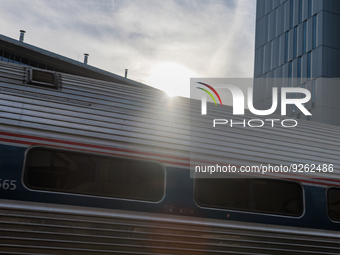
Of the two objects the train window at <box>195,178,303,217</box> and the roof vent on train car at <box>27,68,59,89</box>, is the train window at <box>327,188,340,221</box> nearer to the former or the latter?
the train window at <box>195,178,303,217</box>

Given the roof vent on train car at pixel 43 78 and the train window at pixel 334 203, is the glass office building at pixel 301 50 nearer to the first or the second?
the train window at pixel 334 203

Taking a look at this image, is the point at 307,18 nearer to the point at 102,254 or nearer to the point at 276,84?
the point at 276,84

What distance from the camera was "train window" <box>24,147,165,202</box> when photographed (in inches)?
182

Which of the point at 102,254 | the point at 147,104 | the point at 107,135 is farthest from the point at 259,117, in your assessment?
the point at 102,254

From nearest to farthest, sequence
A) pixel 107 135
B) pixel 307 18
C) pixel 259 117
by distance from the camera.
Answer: pixel 107 135
pixel 259 117
pixel 307 18

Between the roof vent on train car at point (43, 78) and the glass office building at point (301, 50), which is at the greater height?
the glass office building at point (301, 50)

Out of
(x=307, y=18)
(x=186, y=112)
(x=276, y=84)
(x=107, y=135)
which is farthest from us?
(x=276, y=84)

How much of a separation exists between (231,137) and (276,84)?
28272 millimetres

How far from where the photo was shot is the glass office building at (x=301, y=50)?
27.5 meters

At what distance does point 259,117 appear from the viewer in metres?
6.52

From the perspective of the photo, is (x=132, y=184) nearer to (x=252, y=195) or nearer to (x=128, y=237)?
(x=128, y=237)

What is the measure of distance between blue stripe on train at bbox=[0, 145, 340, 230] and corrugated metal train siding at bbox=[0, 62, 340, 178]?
345 millimetres

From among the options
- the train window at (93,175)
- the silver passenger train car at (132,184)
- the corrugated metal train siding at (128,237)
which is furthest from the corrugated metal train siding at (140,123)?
the corrugated metal train siding at (128,237)

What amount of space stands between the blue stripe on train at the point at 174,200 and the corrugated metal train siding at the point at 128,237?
5.7 inches
